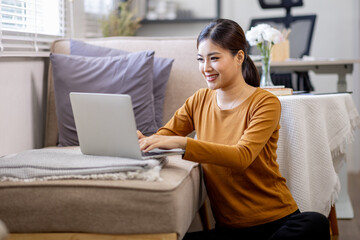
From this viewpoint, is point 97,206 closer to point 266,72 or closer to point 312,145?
point 312,145

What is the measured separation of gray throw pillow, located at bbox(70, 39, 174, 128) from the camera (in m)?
2.12

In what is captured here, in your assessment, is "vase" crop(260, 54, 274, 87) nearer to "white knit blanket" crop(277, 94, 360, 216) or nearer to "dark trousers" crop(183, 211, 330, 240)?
"white knit blanket" crop(277, 94, 360, 216)

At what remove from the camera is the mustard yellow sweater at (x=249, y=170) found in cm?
144

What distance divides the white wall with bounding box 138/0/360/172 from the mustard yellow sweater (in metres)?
2.69

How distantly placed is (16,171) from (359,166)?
3.31 metres

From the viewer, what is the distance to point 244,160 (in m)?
1.39

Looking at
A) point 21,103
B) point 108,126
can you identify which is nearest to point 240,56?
point 108,126

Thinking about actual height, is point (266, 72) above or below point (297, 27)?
below

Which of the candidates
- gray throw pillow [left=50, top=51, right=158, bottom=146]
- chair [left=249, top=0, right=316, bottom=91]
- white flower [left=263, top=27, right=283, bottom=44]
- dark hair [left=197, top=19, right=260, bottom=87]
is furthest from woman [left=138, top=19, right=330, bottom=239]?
chair [left=249, top=0, right=316, bottom=91]

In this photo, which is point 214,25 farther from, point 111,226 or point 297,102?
point 111,226

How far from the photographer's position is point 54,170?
4.40 feet

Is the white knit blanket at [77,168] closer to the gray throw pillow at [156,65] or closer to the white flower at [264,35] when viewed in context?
the gray throw pillow at [156,65]

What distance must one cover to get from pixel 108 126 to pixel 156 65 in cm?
83

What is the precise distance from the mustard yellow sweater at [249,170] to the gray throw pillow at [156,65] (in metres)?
0.56
